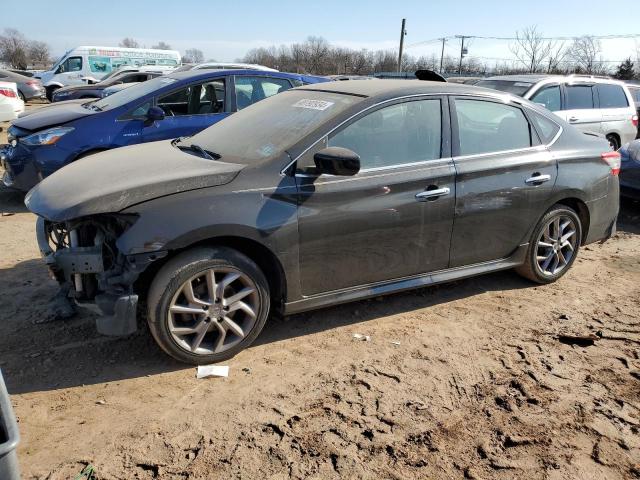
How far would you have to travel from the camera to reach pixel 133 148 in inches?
170

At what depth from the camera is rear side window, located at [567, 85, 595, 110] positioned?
9.33m

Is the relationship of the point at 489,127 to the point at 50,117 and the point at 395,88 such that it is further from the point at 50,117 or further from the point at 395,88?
the point at 50,117

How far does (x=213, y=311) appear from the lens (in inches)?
132

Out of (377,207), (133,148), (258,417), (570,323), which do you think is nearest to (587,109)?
(570,323)

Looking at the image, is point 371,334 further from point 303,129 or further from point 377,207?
point 303,129

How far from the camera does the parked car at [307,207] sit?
126 inches

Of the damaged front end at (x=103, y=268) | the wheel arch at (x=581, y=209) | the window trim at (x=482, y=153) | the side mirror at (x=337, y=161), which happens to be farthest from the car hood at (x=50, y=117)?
the wheel arch at (x=581, y=209)

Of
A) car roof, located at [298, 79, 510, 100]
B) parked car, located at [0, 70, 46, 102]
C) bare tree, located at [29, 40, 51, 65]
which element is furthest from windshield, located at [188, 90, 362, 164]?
bare tree, located at [29, 40, 51, 65]

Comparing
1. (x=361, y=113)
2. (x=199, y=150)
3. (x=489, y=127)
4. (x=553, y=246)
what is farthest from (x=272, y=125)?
(x=553, y=246)

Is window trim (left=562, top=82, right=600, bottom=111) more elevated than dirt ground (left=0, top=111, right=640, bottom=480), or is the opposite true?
window trim (left=562, top=82, right=600, bottom=111)

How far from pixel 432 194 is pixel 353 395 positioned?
157 cm

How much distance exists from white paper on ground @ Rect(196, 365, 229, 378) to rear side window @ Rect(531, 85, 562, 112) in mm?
7485

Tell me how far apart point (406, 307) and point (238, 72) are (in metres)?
4.40

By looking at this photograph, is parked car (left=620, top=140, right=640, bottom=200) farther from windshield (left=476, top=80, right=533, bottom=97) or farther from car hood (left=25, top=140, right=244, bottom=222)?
car hood (left=25, top=140, right=244, bottom=222)
